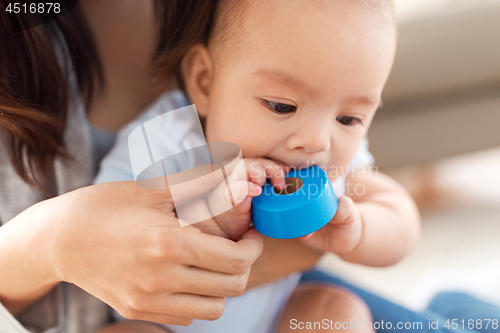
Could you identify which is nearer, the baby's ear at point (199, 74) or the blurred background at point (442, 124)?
the baby's ear at point (199, 74)

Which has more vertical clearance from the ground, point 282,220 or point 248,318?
point 282,220

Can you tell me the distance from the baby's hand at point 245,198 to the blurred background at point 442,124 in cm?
63

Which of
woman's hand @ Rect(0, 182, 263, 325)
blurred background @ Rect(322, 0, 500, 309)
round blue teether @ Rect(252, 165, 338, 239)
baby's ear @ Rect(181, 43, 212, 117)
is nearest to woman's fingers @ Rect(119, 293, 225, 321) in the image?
woman's hand @ Rect(0, 182, 263, 325)

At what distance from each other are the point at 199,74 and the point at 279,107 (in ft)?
0.58

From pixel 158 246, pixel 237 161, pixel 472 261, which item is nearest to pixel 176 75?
pixel 237 161

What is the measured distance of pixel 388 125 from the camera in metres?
1.07

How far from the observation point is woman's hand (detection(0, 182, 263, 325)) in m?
0.39

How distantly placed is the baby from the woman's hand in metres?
0.07

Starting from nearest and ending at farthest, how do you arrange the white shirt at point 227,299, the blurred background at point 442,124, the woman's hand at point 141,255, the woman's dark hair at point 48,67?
1. the woman's hand at point 141,255
2. the woman's dark hair at point 48,67
3. the white shirt at point 227,299
4. the blurred background at point 442,124

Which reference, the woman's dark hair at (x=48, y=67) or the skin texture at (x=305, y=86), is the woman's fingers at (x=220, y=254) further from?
the woman's dark hair at (x=48, y=67)

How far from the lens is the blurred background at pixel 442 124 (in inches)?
38.2

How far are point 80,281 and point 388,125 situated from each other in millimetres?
934

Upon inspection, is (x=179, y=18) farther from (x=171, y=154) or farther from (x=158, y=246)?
(x=158, y=246)

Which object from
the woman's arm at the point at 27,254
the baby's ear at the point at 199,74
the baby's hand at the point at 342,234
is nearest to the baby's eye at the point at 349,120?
the baby's hand at the point at 342,234
